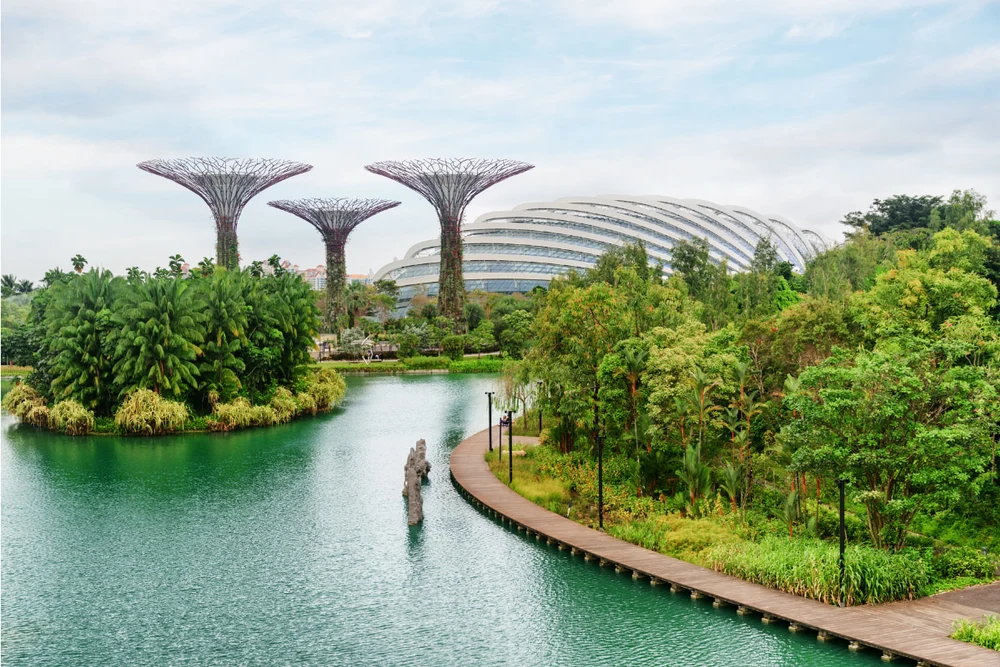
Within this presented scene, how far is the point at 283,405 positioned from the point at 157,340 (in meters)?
6.69

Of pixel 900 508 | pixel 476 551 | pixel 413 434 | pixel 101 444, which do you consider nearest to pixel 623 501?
pixel 476 551

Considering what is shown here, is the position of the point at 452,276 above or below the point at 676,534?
above

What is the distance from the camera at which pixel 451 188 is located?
76938 mm

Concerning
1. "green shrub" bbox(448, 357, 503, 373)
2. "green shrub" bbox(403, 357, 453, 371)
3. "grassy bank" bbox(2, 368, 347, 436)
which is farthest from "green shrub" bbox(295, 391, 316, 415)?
"green shrub" bbox(448, 357, 503, 373)

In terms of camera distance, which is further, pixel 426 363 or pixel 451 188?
pixel 451 188

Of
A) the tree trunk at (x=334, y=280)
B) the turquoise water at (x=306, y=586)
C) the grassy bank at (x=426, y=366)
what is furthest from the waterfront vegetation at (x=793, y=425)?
the tree trunk at (x=334, y=280)

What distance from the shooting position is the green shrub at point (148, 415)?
1521 inches

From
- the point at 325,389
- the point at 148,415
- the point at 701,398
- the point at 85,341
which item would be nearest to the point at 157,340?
the point at 148,415

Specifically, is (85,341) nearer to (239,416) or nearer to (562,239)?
(239,416)

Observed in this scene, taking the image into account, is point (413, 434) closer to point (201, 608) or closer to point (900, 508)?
point (201, 608)

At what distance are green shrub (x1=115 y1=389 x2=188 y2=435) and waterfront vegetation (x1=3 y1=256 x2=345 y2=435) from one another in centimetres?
4

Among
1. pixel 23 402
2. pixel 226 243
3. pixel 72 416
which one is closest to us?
pixel 72 416

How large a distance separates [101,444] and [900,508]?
31.8 m

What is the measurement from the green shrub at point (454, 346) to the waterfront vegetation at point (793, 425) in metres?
34.2
